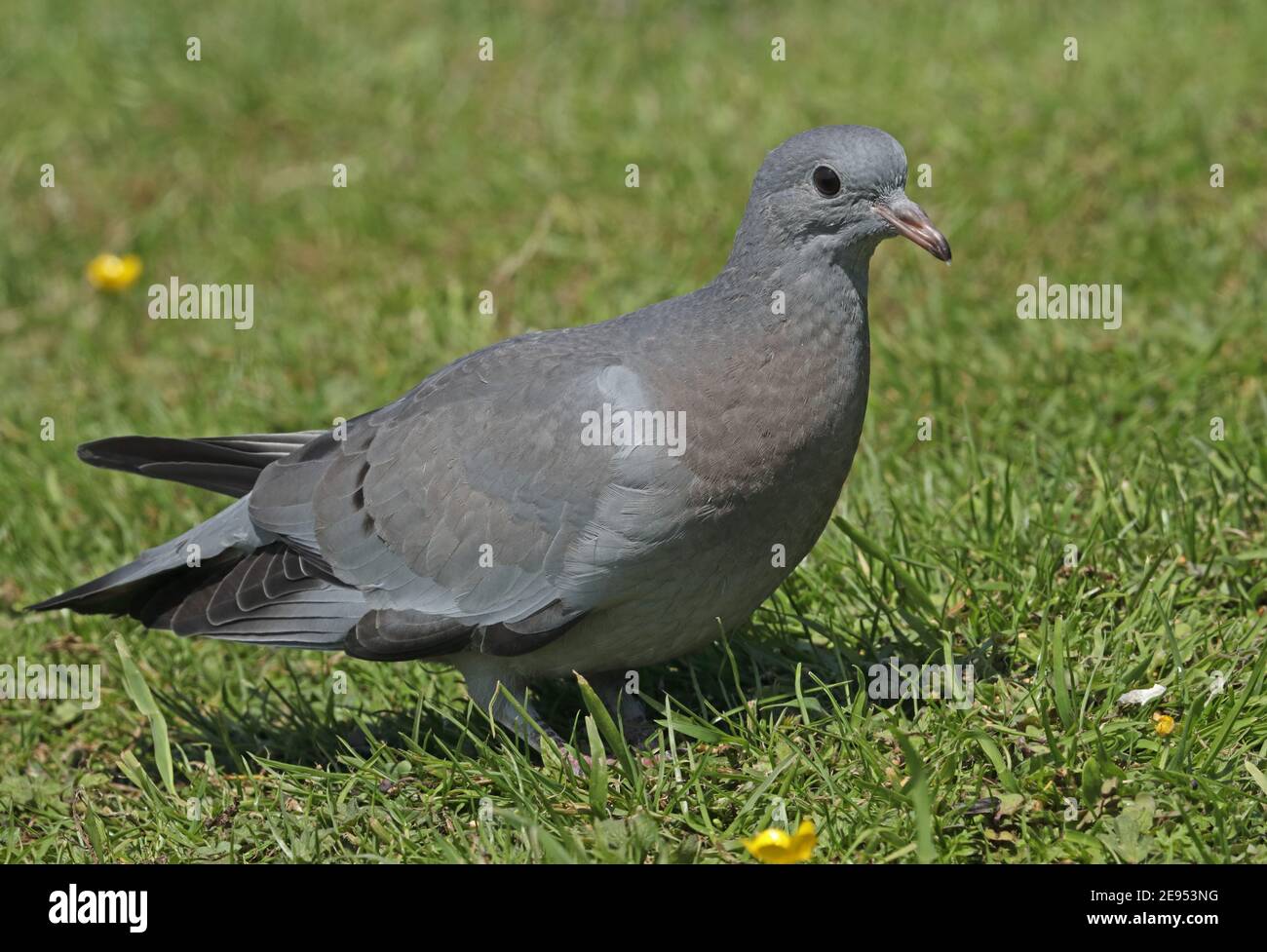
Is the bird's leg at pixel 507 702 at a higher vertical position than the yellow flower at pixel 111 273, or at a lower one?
lower

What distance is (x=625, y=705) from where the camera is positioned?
4383 millimetres

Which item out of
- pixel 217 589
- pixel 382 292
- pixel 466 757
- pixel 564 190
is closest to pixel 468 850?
pixel 466 757

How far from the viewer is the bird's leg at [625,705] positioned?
4293 millimetres

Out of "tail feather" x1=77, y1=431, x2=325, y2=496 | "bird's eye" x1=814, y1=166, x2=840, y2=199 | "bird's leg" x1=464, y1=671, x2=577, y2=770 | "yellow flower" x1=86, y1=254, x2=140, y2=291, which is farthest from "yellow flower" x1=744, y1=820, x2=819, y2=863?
"yellow flower" x1=86, y1=254, x2=140, y2=291

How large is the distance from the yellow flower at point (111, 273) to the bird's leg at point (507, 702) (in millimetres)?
3705

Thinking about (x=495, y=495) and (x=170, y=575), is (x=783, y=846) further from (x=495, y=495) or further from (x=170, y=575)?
(x=170, y=575)

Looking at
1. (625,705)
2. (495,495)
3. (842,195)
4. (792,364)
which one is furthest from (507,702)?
(842,195)

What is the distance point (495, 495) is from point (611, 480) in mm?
389

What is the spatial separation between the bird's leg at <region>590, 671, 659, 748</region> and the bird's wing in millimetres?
564

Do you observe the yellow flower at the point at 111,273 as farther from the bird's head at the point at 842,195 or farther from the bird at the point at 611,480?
the bird's head at the point at 842,195

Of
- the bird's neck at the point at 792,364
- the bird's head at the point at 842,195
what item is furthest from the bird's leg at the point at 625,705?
the bird's head at the point at 842,195

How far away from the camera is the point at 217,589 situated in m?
4.37

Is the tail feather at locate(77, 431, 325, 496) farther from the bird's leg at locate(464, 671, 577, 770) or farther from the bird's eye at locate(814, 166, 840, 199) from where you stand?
the bird's eye at locate(814, 166, 840, 199)
